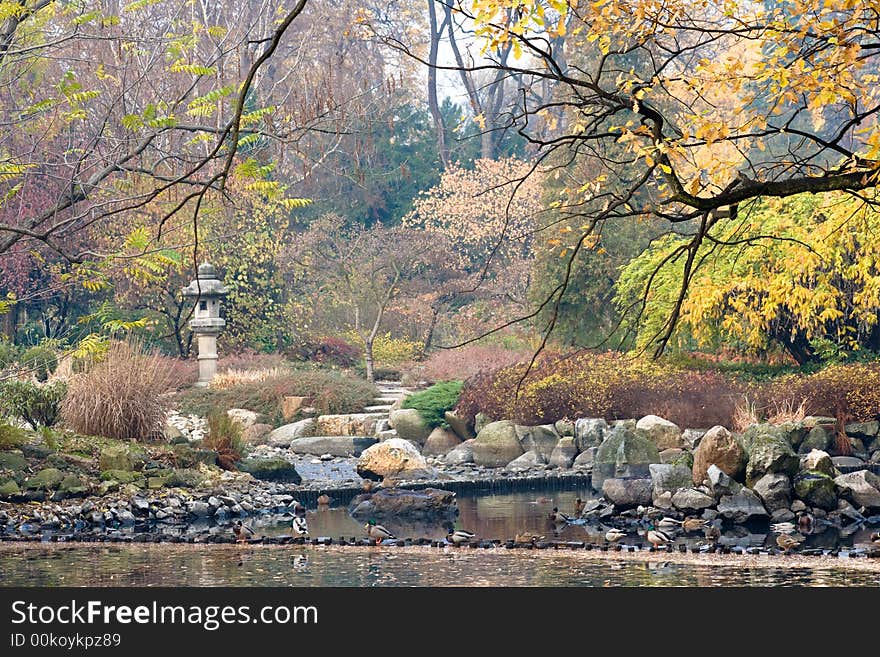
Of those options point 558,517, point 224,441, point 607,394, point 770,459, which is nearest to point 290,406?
point 224,441

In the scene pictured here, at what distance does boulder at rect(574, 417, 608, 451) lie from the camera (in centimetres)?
1502

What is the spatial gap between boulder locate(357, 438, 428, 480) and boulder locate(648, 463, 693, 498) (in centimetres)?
372

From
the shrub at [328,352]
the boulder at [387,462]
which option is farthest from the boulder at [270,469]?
the shrub at [328,352]

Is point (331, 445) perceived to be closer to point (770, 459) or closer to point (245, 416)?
point (245, 416)

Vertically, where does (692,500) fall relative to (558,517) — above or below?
above

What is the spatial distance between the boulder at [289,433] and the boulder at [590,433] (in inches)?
181

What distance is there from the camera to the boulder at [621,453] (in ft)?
41.8

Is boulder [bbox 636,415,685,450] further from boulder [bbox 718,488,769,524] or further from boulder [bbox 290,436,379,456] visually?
boulder [bbox 290,436,379,456]

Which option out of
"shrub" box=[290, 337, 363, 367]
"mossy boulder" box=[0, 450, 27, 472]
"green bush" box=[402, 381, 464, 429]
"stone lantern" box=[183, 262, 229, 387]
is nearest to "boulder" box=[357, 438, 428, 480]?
"green bush" box=[402, 381, 464, 429]

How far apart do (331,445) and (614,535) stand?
8004 mm

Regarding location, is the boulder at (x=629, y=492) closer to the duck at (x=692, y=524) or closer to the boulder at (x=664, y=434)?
the duck at (x=692, y=524)

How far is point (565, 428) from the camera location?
15.6 metres

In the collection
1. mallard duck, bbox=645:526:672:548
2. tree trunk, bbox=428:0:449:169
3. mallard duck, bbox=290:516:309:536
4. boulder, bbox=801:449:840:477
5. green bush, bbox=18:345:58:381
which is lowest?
mallard duck, bbox=290:516:309:536

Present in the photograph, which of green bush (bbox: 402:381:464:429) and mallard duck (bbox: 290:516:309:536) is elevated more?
green bush (bbox: 402:381:464:429)
